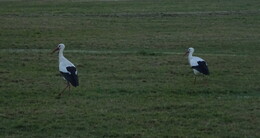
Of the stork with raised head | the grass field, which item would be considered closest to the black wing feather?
the stork with raised head

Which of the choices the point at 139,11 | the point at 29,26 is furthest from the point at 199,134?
the point at 139,11

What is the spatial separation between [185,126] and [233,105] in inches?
77.3

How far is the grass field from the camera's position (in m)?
10.3

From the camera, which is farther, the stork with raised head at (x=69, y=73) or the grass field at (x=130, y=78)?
the stork with raised head at (x=69, y=73)

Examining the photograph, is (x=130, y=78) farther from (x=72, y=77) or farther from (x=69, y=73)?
(x=72, y=77)

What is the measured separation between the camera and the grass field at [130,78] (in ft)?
33.8

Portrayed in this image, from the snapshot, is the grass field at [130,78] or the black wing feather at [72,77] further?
the black wing feather at [72,77]

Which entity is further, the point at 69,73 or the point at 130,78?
the point at 130,78

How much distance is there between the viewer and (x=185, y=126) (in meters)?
10.3

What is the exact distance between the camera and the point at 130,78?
14891 millimetres

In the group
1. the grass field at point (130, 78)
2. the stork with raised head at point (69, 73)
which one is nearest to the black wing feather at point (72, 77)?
the stork with raised head at point (69, 73)

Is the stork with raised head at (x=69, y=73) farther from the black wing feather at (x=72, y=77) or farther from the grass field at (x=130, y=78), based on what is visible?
the grass field at (x=130, y=78)

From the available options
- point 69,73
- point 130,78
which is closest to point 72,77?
point 69,73

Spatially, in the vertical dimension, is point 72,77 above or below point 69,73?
below
